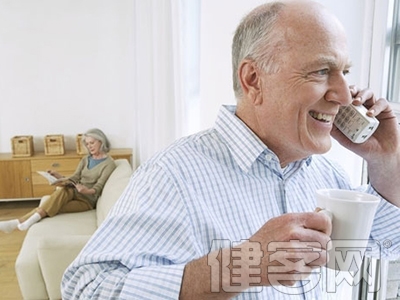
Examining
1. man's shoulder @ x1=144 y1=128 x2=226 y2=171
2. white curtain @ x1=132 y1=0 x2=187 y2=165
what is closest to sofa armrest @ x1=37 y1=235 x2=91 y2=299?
white curtain @ x1=132 y1=0 x2=187 y2=165

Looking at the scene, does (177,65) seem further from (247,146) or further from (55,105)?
(55,105)

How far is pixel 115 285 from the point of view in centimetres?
67

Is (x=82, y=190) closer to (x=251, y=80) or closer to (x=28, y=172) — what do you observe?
(x=28, y=172)

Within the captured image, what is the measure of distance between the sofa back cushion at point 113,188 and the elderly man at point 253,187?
202 cm

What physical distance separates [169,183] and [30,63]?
177 inches

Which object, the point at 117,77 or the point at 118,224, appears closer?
the point at 118,224

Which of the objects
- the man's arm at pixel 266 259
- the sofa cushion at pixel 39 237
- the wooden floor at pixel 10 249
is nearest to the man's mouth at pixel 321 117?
the man's arm at pixel 266 259

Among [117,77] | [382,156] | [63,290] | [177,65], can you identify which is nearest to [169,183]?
[63,290]

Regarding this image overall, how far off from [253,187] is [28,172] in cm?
412

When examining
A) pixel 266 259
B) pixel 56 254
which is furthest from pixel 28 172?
pixel 266 259

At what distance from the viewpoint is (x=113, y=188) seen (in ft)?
10.5

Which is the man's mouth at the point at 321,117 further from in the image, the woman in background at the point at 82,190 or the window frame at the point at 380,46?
the woman in background at the point at 82,190

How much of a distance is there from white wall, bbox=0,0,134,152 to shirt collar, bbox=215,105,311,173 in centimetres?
396

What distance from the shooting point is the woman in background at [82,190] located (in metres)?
3.50
